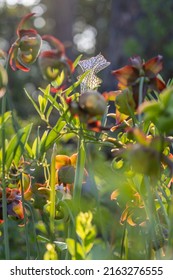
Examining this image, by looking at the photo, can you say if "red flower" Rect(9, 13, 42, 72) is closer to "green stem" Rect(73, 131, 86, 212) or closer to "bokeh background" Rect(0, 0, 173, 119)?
"green stem" Rect(73, 131, 86, 212)

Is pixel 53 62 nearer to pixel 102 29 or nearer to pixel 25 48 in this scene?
pixel 25 48

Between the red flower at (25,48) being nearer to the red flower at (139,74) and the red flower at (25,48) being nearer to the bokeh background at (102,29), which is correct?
the red flower at (139,74)

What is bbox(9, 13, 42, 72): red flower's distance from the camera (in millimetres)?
697

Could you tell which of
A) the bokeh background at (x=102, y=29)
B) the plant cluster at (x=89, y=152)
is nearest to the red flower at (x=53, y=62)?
the plant cluster at (x=89, y=152)

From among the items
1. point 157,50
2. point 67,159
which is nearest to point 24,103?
point 157,50

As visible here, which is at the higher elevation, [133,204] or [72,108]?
[72,108]

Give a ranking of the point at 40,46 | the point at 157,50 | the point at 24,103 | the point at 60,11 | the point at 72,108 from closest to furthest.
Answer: the point at 72,108 → the point at 40,46 → the point at 157,50 → the point at 24,103 → the point at 60,11

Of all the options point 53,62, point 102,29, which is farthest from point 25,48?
point 102,29

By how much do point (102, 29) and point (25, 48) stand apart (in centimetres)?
1165

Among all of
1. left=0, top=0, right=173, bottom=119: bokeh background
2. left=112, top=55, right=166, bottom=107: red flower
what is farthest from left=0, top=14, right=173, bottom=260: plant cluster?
left=0, top=0, right=173, bottom=119: bokeh background

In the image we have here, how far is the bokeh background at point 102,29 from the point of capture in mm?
6355

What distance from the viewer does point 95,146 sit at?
30.2 inches
